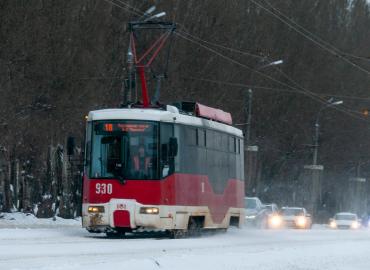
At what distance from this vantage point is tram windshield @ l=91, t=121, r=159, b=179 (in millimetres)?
28062

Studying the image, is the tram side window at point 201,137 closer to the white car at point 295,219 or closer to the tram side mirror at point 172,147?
the tram side mirror at point 172,147

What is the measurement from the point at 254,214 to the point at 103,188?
878 inches

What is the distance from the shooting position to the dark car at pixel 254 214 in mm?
49219

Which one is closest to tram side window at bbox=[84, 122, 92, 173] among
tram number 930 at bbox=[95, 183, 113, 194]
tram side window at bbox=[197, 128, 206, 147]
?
tram number 930 at bbox=[95, 183, 113, 194]

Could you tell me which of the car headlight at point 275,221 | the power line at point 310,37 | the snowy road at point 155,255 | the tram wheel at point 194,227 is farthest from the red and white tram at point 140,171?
the power line at point 310,37

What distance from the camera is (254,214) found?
49.5 metres

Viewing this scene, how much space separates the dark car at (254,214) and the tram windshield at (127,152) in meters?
21.3

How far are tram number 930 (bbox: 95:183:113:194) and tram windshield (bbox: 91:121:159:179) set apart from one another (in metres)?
0.25

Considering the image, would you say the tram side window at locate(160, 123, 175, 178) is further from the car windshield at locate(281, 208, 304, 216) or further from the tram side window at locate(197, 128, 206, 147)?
the car windshield at locate(281, 208, 304, 216)

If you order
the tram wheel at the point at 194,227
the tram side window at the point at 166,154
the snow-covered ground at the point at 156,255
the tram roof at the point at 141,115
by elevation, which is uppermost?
the tram roof at the point at 141,115

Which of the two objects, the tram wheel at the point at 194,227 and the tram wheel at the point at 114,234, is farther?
the tram wheel at the point at 194,227

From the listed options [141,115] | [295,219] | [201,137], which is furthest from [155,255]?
[295,219]

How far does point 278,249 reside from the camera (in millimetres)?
24438

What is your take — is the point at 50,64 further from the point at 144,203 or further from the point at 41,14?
the point at 144,203
